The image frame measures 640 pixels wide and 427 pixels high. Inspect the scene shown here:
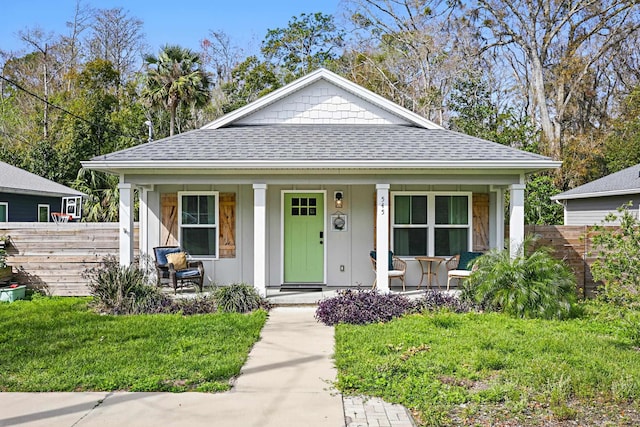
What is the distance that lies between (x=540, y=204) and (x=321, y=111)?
403 inches

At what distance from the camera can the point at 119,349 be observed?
18.7ft

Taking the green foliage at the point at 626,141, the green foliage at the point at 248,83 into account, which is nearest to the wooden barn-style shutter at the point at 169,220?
the green foliage at the point at 248,83

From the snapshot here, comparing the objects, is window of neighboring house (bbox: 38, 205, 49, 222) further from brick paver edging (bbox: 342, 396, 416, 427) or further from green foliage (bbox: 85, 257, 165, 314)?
brick paver edging (bbox: 342, 396, 416, 427)

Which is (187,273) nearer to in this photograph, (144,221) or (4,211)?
(144,221)

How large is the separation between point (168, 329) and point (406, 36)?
22.0 metres

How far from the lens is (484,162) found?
8.45 metres

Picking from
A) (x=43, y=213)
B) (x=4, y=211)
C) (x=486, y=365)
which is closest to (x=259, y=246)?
(x=486, y=365)

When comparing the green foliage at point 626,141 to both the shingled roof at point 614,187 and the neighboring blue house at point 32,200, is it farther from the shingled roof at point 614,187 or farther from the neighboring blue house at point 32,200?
the neighboring blue house at point 32,200

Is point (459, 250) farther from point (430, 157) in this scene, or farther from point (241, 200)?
point (241, 200)

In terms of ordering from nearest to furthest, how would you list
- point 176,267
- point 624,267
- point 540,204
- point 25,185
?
point 624,267 < point 176,267 < point 25,185 < point 540,204

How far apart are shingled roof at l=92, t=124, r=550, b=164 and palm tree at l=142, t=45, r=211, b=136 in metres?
11.4

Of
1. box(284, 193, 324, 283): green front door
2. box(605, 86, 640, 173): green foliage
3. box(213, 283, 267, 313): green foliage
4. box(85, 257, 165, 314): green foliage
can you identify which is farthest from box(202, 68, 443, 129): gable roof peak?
box(605, 86, 640, 173): green foliage

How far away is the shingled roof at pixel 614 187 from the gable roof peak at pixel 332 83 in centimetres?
679

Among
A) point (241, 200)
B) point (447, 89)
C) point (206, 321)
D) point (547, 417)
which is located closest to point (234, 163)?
point (241, 200)
